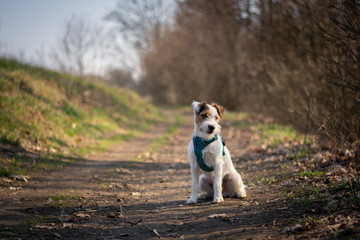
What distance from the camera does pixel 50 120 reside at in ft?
33.7

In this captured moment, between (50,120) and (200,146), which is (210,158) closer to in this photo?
(200,146)

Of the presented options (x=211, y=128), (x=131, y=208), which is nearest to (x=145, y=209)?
(x=131, y=208)

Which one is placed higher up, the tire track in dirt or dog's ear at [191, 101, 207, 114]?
dog's ear at [191, 101, 207, 114]

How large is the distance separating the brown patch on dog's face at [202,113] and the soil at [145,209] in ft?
4.82

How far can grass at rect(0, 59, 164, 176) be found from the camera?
7.86 m

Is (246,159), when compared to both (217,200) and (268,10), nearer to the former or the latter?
(217,200)

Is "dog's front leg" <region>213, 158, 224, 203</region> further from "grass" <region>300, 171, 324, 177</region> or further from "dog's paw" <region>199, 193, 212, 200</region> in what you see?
"grass" <region>300, 171, 324, 177</region>

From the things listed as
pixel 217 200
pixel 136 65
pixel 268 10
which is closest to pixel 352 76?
pixel 217 200

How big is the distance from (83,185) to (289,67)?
32.0ft

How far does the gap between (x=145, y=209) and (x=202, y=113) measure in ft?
6.21

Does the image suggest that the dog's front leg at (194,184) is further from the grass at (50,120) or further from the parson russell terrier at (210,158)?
the grass at (50,120)

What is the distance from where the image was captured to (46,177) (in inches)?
255

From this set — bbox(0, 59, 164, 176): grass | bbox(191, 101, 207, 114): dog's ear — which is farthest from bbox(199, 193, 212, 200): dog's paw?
bbox(0, 59, 164, 176): grass

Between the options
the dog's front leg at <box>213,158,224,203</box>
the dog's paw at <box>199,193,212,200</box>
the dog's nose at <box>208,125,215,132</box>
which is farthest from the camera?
the dog's paw at <box>199,193,212,200</box>
